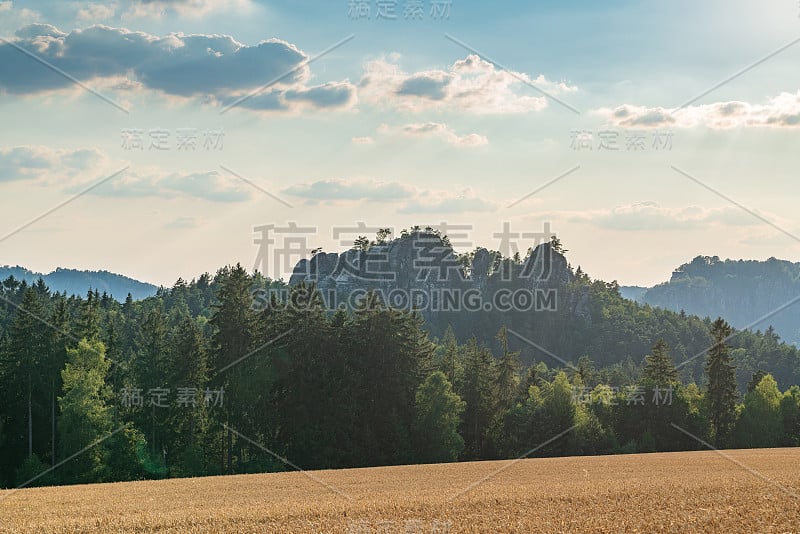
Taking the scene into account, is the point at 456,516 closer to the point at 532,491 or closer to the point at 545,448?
the point at 532,491

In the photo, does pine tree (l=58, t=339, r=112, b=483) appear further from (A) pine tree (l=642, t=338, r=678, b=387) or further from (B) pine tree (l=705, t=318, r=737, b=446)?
(B) pine tree (l=705, t=318, r=737, b=446)

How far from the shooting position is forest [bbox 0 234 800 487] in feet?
206

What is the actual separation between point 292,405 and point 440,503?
32.6 metres

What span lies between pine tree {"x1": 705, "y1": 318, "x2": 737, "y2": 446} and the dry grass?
3831 cm

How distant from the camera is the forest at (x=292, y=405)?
206 ft

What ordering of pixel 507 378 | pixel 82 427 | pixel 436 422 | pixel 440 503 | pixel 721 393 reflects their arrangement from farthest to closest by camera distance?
pixel 507 378 → pixel 721 393 → pixel 436 422 → pixel 82 427 → pixel 440 503

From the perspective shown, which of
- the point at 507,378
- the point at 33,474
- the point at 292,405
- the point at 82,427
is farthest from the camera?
the point at 507,378

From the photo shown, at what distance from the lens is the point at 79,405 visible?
6281 centimetres

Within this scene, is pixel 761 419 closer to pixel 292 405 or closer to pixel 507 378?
pixel 507 378

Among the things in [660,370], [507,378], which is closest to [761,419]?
[660,370]

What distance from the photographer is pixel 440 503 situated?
1255 inches

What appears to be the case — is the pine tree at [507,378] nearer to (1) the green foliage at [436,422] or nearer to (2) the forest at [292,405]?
(2) the forest at [292,405]

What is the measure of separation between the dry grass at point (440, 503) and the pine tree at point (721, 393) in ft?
126

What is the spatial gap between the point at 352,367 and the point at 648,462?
25765mm
